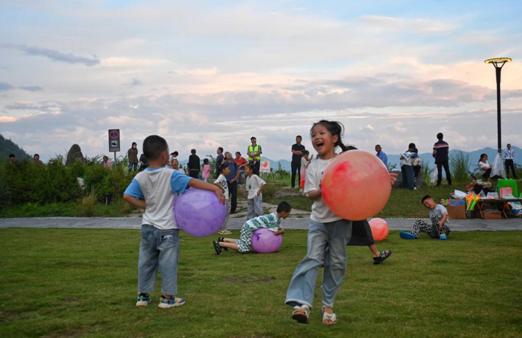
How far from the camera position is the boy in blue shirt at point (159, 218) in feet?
19.3

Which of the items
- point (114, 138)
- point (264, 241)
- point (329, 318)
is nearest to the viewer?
point (329, 318)

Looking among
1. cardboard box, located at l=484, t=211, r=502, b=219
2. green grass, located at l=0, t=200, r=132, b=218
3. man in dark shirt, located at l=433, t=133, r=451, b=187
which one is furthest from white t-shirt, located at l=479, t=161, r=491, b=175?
green grass, located at l=0, t=200, r=132, b=218

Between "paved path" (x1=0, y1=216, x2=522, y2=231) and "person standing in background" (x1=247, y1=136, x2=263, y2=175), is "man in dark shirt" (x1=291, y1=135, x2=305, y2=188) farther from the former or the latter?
"paved path" (x1=0, y1=216, x2=522, y2=231)

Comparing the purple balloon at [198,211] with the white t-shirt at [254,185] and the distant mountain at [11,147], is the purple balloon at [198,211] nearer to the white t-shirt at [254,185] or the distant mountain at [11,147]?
the white t-shirt at [254,185]

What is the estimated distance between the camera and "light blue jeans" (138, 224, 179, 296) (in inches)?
232

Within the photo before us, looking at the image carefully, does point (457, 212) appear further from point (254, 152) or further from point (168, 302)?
point (168, 302)

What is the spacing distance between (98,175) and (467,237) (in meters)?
15.0

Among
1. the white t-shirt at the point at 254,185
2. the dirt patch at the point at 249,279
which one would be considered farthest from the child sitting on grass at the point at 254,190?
the dirt patch at the point at 249,279

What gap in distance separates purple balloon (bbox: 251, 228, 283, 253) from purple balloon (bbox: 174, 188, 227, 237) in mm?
3983

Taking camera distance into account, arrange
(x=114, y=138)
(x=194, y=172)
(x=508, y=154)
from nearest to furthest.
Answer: (x=508, y=154) < (x=194, y=172) < (x=114, y=138)

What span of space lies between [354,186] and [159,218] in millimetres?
2168

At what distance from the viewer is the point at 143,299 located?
596 centimetres

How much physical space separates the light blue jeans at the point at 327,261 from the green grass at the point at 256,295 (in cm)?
31

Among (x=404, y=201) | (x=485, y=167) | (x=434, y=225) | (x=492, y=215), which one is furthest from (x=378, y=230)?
(x=485, y=167)
